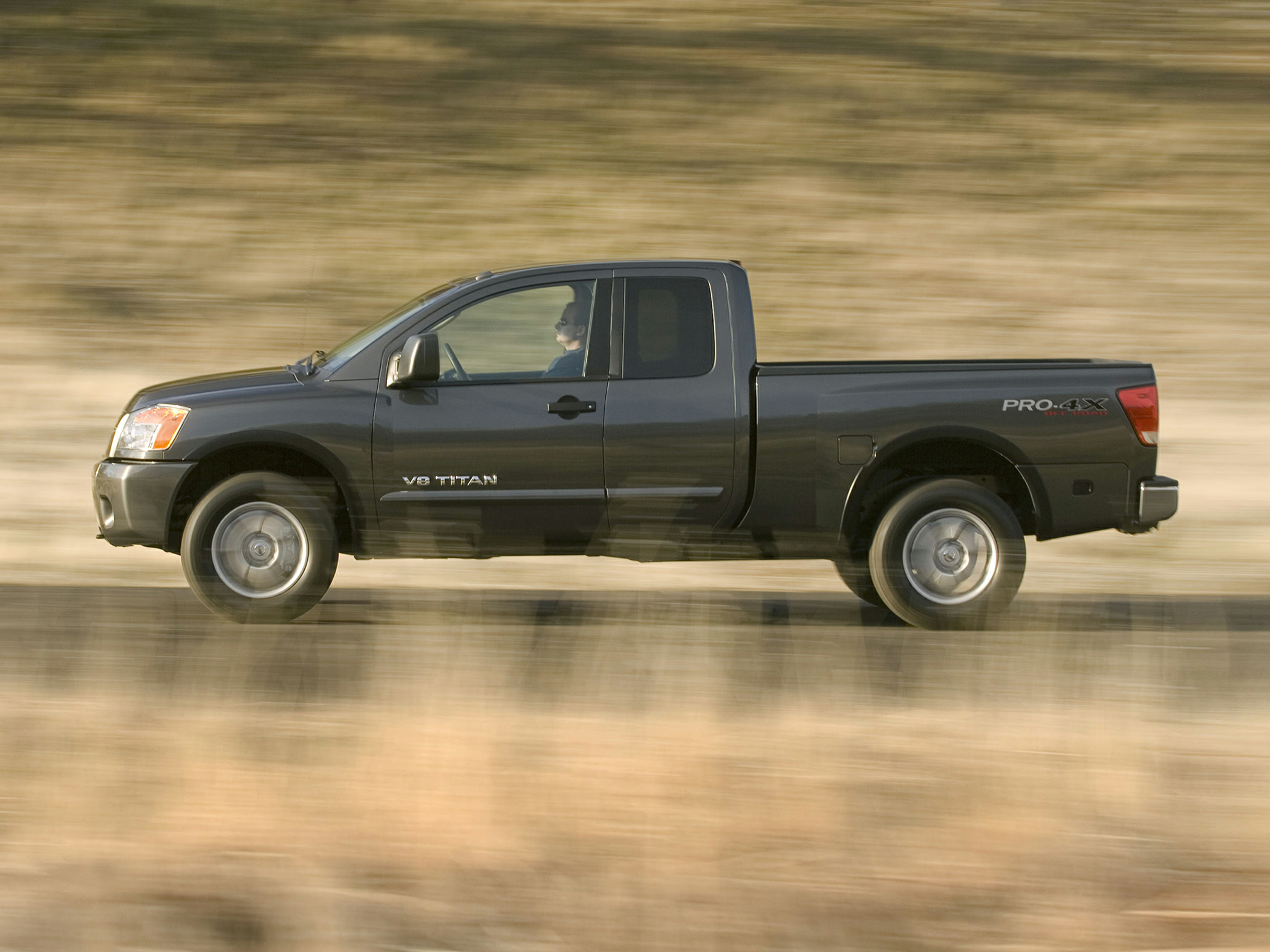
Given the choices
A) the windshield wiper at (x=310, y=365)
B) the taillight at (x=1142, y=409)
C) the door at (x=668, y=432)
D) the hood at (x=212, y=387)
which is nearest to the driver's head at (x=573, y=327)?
the door at (x=668, y=432)

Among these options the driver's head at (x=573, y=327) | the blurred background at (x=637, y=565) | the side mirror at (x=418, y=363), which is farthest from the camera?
the driver's head at (x=573, y=327)

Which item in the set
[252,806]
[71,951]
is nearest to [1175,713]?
[252,806]

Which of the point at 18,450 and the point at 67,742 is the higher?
the point at 18,450

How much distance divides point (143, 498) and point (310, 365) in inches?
42.9

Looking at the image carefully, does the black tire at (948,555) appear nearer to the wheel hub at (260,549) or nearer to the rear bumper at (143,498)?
the wheel hub at (260,549)

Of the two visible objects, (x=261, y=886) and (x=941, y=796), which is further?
(x=941, y=796)

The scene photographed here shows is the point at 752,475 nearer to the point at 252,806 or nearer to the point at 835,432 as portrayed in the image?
the point at 835,432

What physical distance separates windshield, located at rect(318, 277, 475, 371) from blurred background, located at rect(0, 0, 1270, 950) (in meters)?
1.40

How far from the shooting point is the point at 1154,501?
748 cm

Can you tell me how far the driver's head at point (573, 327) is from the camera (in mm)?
7621

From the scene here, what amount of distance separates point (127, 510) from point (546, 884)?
3.94m

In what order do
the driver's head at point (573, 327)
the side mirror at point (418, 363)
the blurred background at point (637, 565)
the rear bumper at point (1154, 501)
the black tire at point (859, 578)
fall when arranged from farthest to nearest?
the black tire at point (859, 578), the driver's head at point (573, 327), the rear bumper at point (1154, 501), the side mirror at point (418, 363), the blurred background at point (637, 565)

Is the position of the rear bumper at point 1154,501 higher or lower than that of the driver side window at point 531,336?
lower

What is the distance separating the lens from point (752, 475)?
24.5ft
